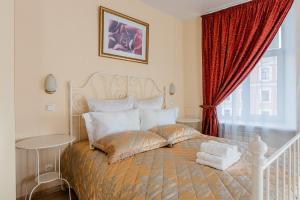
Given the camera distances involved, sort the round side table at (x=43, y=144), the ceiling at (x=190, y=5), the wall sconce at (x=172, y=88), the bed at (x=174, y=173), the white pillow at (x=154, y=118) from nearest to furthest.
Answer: the bed at (x=174, y=173) < the round side table at (x=43, y=144) < the white pillow at (x=154, y=118) < the ceiling at (x=190, y=5) < the wall sconce at (x=172, y=88)

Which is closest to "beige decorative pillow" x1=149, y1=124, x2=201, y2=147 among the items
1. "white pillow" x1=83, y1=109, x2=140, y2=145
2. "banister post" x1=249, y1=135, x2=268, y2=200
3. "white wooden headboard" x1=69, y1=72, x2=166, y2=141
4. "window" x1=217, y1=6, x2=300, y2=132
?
"white pillow" x1=83, y1=109, x2=140, y2=145

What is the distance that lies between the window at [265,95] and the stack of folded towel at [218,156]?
1.32 meters

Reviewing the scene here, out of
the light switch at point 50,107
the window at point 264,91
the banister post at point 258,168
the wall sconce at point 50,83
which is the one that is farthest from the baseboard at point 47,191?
the window at point 264,91

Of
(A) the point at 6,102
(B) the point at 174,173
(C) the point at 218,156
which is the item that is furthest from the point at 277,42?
(A) the point at 6,102

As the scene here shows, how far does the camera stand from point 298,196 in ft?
4.50

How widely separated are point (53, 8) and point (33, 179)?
1.85 metres

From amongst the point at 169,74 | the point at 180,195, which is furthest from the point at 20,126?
the point at 169,74

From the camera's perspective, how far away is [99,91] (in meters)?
2.50

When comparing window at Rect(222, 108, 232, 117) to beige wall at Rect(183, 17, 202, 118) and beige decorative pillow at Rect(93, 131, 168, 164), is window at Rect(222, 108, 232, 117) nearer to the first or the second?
beige wall at Rect(183, 17, 202, 118)

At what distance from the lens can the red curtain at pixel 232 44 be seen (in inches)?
101

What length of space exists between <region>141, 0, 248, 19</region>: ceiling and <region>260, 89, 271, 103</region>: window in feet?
4.43

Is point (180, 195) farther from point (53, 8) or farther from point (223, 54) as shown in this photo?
point (223, 54)

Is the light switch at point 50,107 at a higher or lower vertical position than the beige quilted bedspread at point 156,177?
higher

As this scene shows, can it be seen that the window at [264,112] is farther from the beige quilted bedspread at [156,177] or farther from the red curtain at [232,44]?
the beige quilted bedspread at [156,177]
